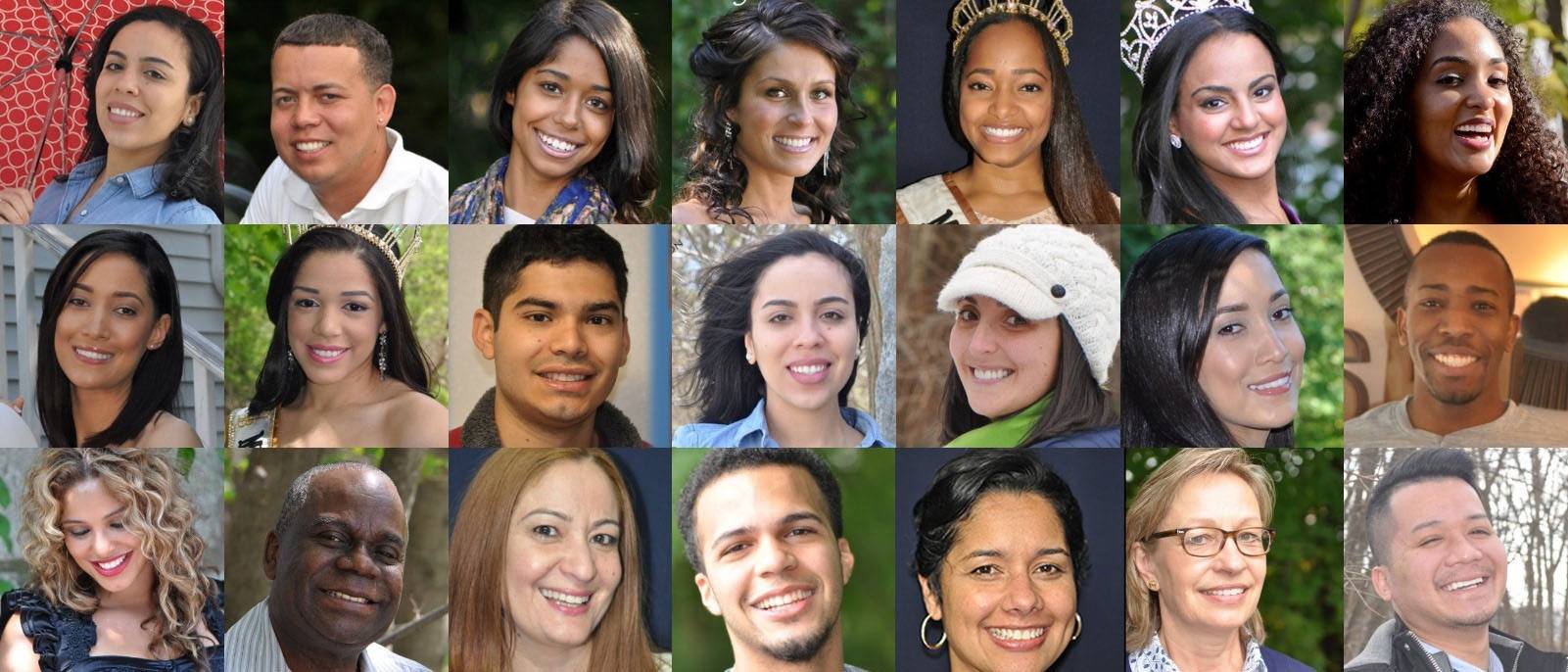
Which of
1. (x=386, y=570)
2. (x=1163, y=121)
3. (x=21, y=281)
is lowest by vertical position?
(x=386, y=570)

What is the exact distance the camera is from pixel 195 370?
→ 6.13m

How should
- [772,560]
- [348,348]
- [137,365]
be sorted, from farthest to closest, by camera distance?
[137,365] < [348,348] < [772,560]

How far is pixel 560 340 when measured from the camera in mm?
5957

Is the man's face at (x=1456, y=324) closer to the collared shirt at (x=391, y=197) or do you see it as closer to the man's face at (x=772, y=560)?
the man's face at (x=772, y=560)

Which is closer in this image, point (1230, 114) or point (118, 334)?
point (1230, 114)

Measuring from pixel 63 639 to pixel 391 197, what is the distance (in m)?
1.92

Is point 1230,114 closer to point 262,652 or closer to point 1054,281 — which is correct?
point 1054,281

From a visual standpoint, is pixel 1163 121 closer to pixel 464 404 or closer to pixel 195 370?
pixel 464 404

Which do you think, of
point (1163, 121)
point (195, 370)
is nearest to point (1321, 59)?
point (1163, 121)

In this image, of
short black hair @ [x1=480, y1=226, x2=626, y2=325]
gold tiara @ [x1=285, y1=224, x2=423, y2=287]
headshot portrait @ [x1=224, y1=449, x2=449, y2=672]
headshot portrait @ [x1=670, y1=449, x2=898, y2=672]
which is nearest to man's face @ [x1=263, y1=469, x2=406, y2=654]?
headshot portrait @ [x1=224, y1=449, x2=449, y2=672]

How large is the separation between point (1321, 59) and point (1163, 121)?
23.6 inches

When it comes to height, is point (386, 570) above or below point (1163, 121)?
below

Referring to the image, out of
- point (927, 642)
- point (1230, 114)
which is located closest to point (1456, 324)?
point (1230, 114)

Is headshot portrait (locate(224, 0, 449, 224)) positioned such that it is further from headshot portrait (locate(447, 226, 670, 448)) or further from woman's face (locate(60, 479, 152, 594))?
woman's face (locate(60, 479, 152, 594))
